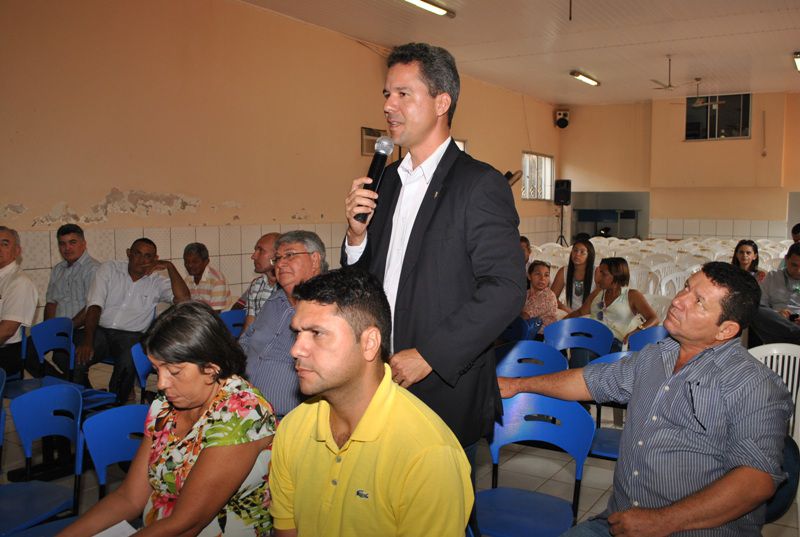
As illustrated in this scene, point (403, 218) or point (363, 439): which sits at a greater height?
point (403, 218)

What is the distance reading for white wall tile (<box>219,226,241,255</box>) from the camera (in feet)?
22.3

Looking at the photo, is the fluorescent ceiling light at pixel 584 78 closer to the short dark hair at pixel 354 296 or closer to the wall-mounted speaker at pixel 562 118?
the wall-mounted speaker at pixel 562 118

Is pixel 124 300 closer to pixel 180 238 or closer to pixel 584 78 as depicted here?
pixel 180 238

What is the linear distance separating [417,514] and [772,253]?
10077mm

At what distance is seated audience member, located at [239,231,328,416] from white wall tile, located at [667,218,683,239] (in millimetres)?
11957

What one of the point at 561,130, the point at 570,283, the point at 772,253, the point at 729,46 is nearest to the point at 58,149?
the point at 570,283

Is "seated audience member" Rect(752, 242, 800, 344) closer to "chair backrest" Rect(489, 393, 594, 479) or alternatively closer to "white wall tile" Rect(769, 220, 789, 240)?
"chair backrest" Rect(489, 393, 594, 479)

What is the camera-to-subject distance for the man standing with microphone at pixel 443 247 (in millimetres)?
1575

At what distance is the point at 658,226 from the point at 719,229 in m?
1.14

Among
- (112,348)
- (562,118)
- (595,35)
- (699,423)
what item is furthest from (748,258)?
(562,118)

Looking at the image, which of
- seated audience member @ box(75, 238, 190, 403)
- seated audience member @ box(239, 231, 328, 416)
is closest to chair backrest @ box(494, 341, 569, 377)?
seated audience member @ box(239, 231, 328, 416)

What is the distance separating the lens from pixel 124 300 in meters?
4.99

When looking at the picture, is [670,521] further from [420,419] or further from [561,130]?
[561,130]

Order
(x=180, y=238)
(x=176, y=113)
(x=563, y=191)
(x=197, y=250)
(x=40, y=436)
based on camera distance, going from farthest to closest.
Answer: (x=563, y=191) → (x=180, y=238) → (x=176, y=113) → (x=197, y=250) → (x=40, y=436)
